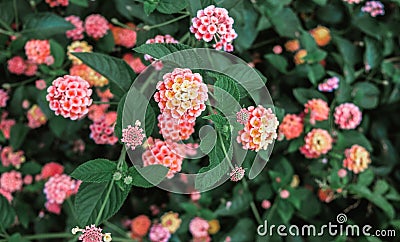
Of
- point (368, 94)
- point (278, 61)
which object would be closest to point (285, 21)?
point (278, 61)

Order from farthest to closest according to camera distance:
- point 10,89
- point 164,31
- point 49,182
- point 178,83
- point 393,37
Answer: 1. point 393,37
2. point 10,89
3. point 49,182
4. point 164,31
5. point 178,83

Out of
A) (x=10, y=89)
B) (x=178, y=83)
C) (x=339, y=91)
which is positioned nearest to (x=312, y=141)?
(x=339, y=91)

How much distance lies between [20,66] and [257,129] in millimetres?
767

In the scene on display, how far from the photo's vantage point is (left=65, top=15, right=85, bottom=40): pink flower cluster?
1.33 metres

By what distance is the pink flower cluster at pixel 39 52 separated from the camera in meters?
1.27

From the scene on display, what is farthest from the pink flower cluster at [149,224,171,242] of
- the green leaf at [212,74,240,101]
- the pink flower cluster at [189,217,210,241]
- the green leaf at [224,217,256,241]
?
the green leaf at [212,74,240,101]

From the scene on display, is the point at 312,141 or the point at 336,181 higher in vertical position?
the point at 312,141

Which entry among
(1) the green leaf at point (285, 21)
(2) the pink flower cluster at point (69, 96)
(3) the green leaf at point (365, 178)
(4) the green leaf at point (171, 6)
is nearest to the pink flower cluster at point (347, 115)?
(3) the green leaf at point (365, 178)

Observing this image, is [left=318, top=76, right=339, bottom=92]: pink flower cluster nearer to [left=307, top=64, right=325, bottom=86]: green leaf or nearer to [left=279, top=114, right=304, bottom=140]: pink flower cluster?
[left=307, top=64, right=325, bottom=86]: green leaf

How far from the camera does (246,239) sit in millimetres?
1392

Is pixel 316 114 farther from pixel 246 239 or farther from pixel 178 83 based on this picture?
pixel 178 83

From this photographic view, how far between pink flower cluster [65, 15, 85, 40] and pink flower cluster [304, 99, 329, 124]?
2.11ft

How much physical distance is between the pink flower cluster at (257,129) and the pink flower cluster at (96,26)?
1.92 ft

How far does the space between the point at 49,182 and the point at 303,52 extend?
0.81 m
